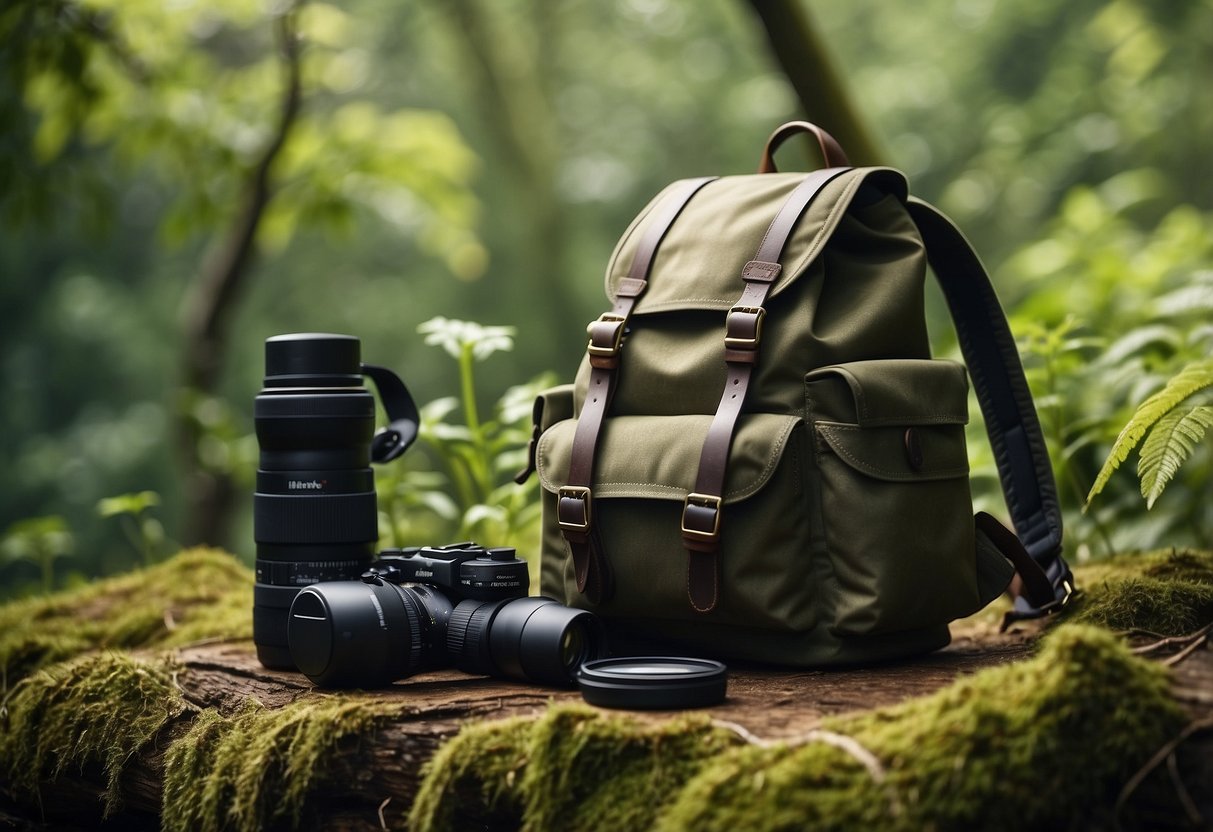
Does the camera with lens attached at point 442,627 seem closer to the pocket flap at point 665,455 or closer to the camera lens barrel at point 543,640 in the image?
the camera lens barrel at point 543,640

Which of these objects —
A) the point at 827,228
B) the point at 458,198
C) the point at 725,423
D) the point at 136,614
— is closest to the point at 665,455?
the point at 725,423

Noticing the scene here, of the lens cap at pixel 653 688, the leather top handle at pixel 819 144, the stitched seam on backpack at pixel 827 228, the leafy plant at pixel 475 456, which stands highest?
the leather top handle at pixel 819 144

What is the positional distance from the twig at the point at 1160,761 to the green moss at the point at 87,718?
1667 millimetres

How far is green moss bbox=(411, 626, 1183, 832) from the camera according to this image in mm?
1355

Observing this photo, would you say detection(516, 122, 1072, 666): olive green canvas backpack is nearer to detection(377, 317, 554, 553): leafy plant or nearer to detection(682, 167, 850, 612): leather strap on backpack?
detection(682, 167, 850, 612): leather strap on backpack

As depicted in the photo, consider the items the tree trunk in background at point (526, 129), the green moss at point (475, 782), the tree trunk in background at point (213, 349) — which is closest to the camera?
the green moss at point (475, 782)

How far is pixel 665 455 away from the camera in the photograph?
6.77 feet

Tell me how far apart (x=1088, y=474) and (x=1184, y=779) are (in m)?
1.74

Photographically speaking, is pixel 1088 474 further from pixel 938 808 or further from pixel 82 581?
pixel 82 581

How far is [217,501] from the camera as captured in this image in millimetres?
4922

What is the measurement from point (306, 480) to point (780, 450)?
98cm

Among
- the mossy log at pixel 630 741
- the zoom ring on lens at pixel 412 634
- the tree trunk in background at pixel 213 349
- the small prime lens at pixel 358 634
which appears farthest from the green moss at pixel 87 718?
the tree trunk in background at pixel 213 349

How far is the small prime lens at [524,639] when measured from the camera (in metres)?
1.96

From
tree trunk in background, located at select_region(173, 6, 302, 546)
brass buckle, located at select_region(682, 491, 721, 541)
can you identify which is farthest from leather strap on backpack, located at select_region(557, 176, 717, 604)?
tree trunk in background, located at select_region(173, 6, 302, 546)
